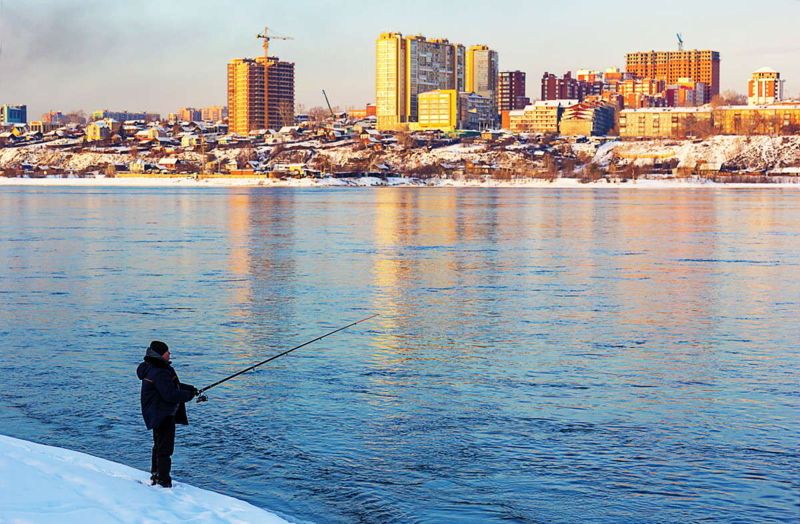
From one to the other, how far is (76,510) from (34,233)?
37.0 m

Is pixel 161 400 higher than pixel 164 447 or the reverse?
higher

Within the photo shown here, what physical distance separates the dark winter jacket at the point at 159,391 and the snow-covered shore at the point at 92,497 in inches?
25.9

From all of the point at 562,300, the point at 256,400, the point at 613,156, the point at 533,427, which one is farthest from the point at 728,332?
the point at 613,156

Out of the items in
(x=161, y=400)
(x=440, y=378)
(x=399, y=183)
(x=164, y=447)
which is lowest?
(x=440, y=378)

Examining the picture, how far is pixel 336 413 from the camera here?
41.9 ft

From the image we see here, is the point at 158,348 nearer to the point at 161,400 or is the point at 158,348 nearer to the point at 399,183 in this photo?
the point at 161,400

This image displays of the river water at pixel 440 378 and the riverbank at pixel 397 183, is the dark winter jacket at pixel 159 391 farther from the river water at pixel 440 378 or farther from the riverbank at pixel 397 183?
the riverbank at pixel 397 183

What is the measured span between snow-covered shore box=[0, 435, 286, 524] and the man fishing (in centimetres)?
23

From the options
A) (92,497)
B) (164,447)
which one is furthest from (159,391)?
(92,497)

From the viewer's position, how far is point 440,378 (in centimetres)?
1482

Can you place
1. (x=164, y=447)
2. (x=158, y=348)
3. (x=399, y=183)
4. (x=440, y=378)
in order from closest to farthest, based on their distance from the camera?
1. (x=158, y=348)
2. (x=164, y=447)
3. (x=440, y=378)
4. (x=399, y=183)

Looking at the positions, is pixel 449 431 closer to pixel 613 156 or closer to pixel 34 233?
pixel 34 233

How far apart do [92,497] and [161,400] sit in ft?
3.12

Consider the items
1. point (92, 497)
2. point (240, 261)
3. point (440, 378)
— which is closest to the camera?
point (92, 497)
